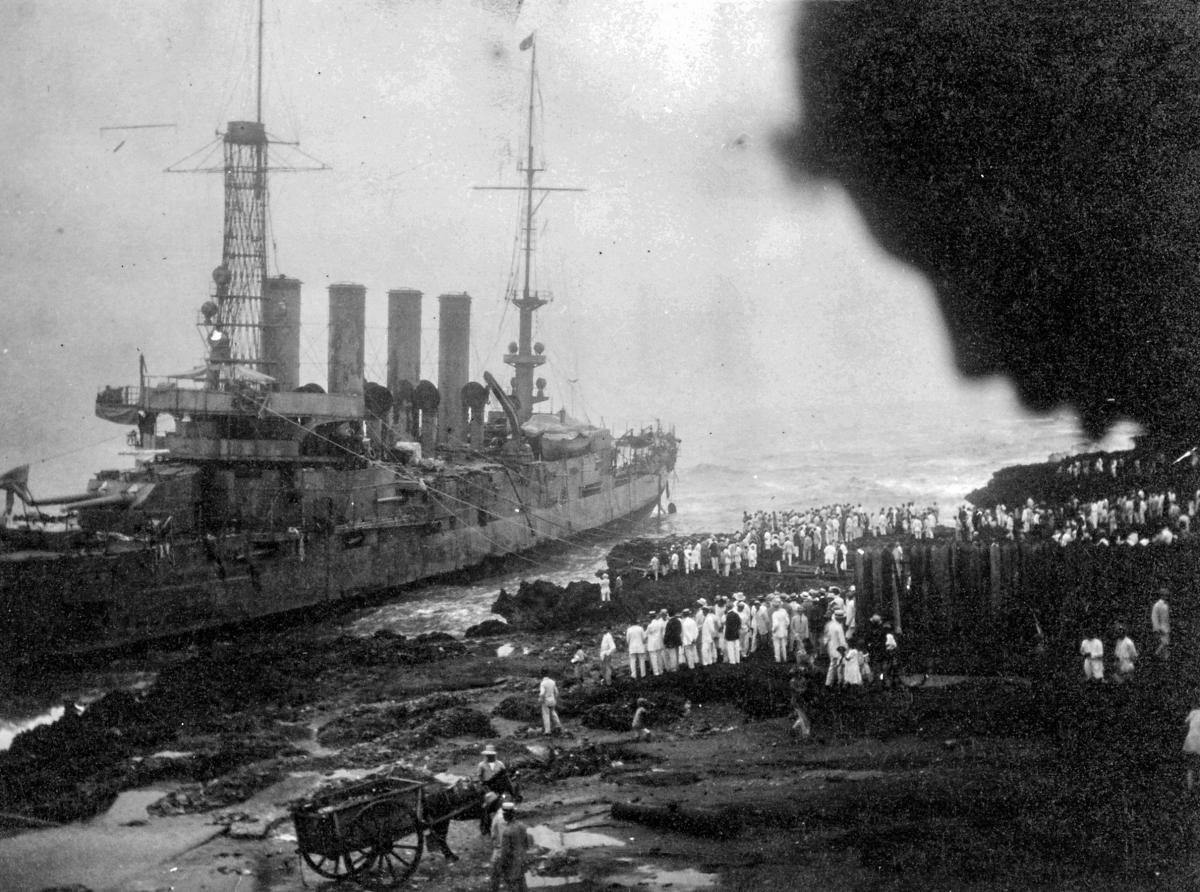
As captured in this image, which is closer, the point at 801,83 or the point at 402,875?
the point at 402,875

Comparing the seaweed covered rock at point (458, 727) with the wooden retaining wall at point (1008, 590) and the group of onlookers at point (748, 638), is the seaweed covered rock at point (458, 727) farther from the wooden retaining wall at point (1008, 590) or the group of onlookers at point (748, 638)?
the wooden retaining wall at point (1008, 590)

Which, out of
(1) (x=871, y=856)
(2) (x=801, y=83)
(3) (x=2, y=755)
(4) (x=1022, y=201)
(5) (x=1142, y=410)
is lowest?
(3) (x=2, y=755)

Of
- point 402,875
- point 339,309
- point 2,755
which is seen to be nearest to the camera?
point 402,875

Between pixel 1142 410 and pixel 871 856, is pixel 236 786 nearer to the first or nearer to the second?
pixel 871 856

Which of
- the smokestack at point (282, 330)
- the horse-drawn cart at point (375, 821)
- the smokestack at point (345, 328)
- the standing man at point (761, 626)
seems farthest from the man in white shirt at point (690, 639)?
the smokestack at point (345, 328)

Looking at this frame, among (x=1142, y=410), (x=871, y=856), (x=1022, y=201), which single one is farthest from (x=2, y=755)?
(x=1142, y=410)

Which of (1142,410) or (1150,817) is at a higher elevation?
(1142,410)

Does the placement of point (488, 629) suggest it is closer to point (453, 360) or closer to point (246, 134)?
point (246, 134)
